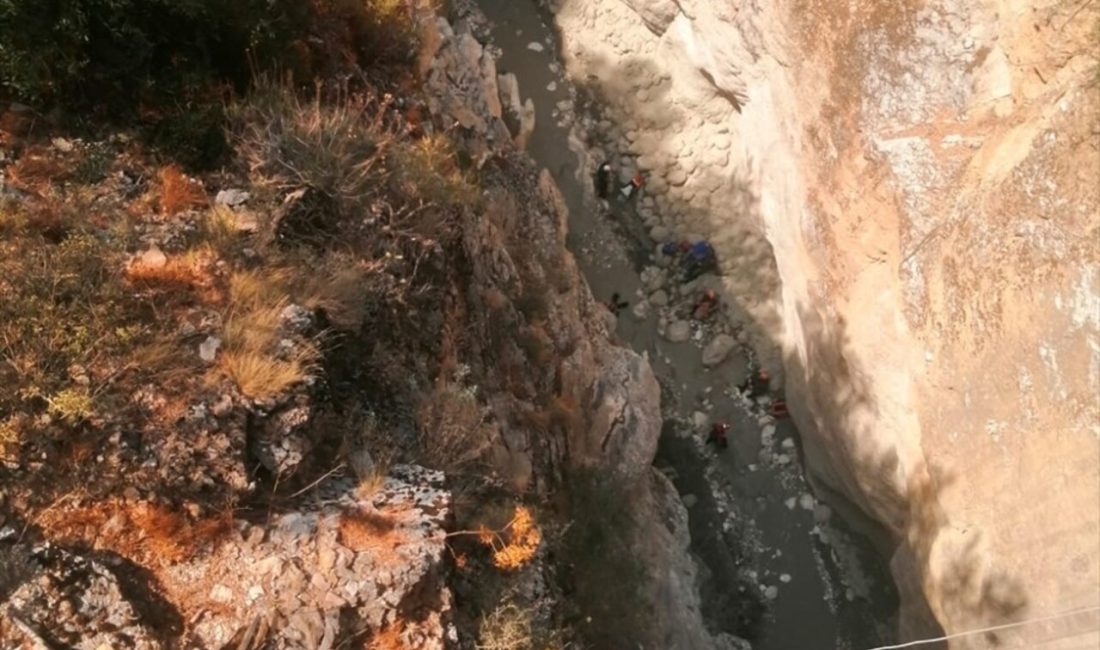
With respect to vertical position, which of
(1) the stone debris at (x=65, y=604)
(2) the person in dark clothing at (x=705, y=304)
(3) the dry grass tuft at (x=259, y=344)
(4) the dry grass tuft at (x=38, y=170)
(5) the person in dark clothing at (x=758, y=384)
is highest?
(2) the person in dark clothing at (x=705, y=304)

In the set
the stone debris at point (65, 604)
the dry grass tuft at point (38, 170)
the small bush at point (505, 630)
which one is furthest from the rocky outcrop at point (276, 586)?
the dry grass tuft at point (38, 170)

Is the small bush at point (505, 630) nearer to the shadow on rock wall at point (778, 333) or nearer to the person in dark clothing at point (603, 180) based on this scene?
the shadow on rock wall at point (778, 333)

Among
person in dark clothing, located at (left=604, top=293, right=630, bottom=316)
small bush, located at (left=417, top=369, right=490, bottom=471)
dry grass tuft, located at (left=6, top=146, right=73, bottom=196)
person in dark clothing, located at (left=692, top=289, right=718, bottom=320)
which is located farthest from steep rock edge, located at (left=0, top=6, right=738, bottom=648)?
person in dark clothing, located at (left=692, top=289, right=718, bottom=320)

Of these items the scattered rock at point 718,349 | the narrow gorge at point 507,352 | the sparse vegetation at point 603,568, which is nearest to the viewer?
the narrow gorge at point 507,352

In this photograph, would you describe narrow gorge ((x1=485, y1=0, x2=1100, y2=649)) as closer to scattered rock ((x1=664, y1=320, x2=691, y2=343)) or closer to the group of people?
the group of people

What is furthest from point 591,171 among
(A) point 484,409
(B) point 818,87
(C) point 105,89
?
(C) point 105,89

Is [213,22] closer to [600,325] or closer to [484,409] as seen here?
[484,409]
